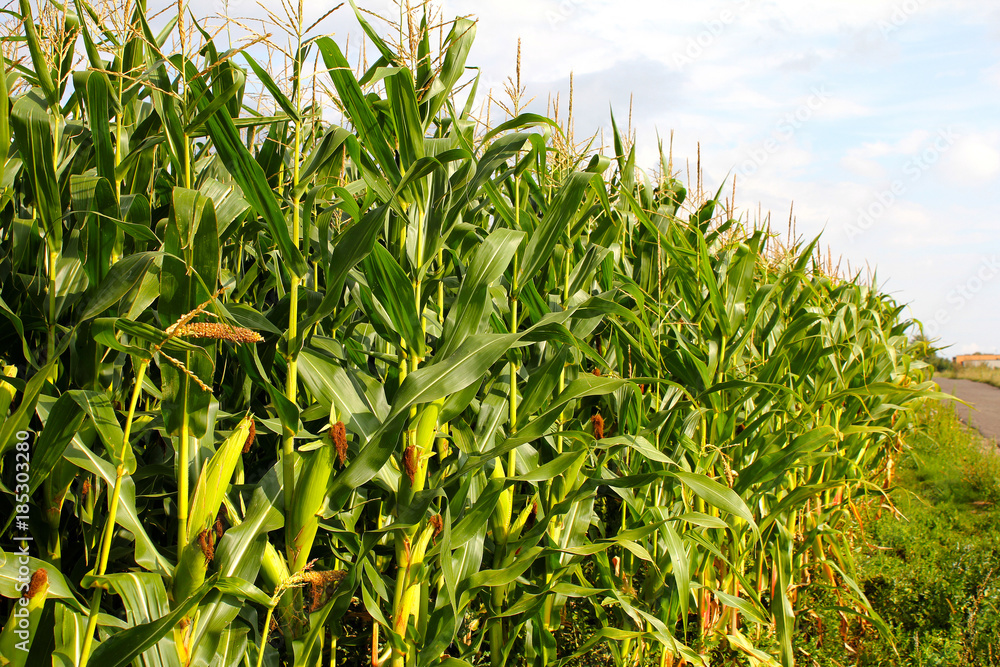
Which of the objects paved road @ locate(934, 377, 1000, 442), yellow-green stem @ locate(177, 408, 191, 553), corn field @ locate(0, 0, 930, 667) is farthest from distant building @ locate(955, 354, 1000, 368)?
yellow-green stem @ locate(177, 408, 191, 553)

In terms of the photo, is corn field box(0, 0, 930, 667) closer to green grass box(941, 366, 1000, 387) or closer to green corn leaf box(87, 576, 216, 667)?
green corn leaf box(87, 576, 216, 667)

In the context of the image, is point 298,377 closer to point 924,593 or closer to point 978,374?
point 924,593

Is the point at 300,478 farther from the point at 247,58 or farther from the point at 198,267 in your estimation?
the point at 247,58

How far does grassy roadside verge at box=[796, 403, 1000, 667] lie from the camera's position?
9.00 feet

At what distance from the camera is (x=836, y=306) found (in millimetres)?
3453

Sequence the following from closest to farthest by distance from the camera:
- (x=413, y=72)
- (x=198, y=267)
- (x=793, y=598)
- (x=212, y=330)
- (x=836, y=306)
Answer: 1. (x=212, y=330)
2. (x=198, y=267)
3. (x=413, y=72)
4. (x=793, y=598)
5. (x=836, y=306)

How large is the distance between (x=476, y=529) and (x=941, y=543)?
13.5ft

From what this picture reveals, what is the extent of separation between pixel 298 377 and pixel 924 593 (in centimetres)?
335

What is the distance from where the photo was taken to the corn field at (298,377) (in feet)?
3.83

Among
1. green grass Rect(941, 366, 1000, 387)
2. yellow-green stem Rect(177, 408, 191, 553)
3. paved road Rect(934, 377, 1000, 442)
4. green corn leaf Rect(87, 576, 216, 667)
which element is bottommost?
green grass Rect(941, 366, 1000, 387)

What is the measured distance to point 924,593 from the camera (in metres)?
3.09

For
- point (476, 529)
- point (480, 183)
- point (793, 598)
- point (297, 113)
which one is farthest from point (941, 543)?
point (297, 113)

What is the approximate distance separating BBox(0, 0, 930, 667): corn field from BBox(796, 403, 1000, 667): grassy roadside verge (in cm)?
99

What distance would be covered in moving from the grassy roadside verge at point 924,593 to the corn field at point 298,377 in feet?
3.24
